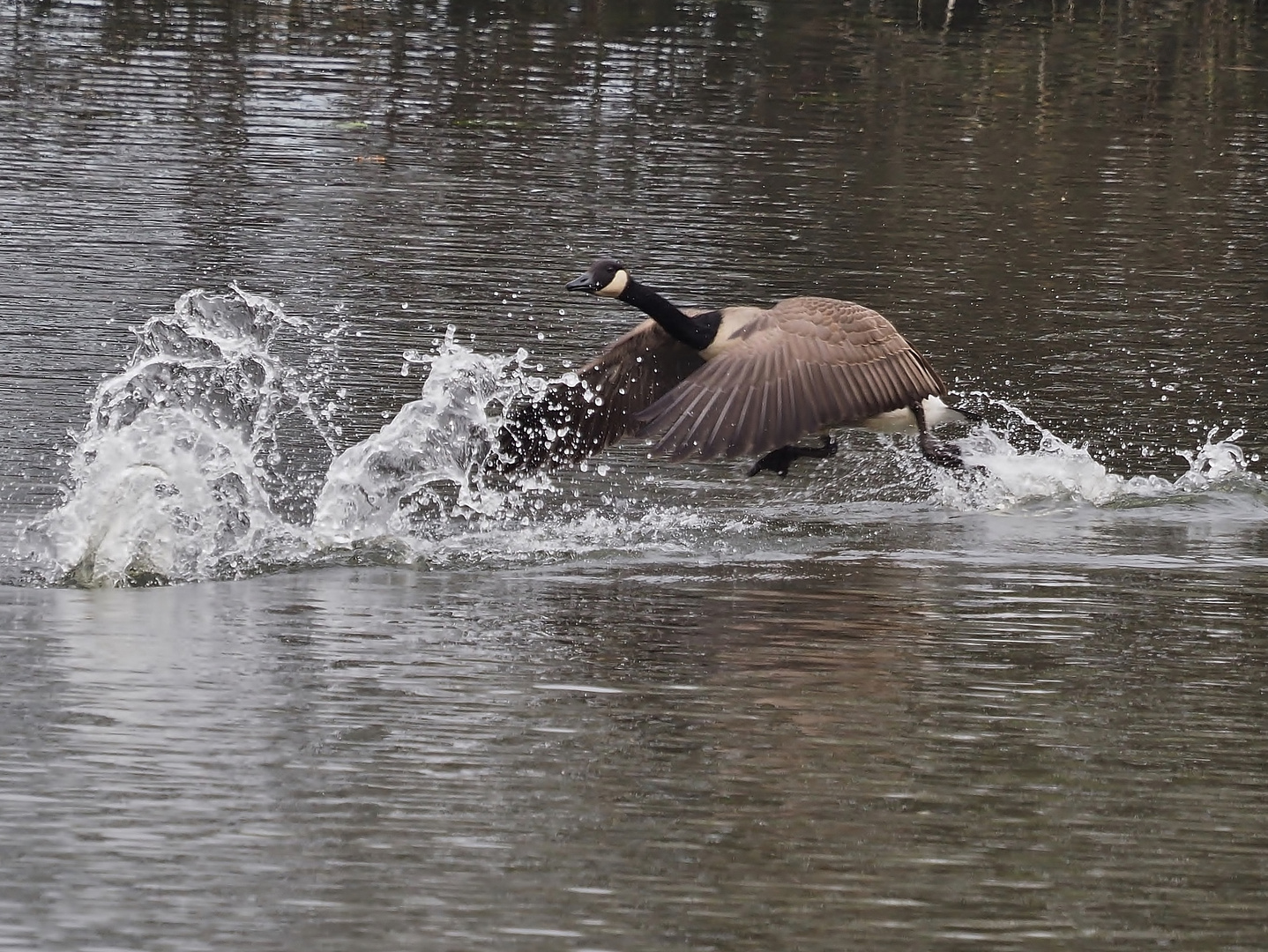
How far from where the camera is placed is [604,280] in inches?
347

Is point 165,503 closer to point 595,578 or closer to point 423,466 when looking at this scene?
point 423,466

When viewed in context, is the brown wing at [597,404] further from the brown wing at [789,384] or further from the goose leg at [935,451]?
the goose leg at [935,451]

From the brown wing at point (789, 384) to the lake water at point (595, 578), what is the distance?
582 millimetres

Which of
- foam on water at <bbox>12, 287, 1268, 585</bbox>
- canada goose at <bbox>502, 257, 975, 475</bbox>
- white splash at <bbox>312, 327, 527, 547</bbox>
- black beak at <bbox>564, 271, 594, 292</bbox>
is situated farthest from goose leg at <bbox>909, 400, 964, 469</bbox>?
white splash at <bbox>312, 327, 527, 547</bbox>

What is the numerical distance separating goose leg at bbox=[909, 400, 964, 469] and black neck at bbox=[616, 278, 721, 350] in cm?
122

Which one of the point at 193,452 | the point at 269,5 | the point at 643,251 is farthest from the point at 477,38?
the point at 193,452

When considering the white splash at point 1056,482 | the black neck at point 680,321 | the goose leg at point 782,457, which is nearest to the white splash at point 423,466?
→ the black neck at point 680,321

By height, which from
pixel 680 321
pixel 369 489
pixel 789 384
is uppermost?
pixel 680 321

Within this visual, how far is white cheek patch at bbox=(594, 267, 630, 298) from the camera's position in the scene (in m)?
8.82

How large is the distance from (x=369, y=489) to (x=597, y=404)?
1073mm

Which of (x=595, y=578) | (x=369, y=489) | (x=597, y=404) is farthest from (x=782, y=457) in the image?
(x=369, y=489)

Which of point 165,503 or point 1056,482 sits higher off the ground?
point 165,503

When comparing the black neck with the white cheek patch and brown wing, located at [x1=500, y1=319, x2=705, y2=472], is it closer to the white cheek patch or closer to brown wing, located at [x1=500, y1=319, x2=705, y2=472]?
the white cheek patch

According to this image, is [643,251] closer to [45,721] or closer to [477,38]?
[45,721]
